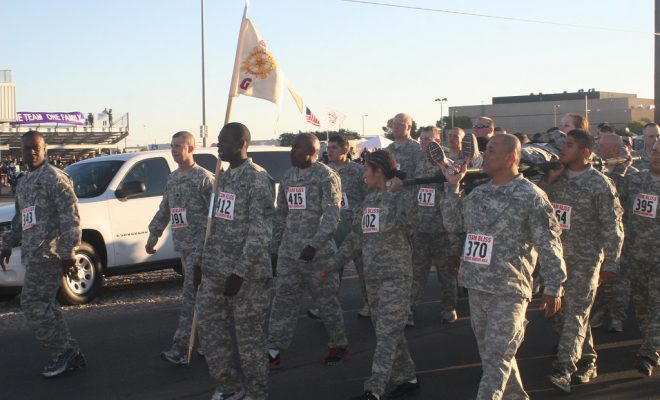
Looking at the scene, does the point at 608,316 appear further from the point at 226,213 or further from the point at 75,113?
the point at 75,113

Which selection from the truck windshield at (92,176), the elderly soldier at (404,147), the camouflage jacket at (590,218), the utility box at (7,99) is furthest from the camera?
the utility box at (7,99)

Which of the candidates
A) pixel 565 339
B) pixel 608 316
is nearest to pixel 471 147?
pixel 565 339

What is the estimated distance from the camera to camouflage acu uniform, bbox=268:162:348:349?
700 centimetres

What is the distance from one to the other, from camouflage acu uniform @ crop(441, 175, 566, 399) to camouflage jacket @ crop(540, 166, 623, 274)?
4.41ft

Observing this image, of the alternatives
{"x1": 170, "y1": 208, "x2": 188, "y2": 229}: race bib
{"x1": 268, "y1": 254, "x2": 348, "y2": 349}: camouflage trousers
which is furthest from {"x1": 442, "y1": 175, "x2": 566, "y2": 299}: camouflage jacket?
{"x1": 170, "y1": 208, "x2": 188, "y2": 229}: race bib

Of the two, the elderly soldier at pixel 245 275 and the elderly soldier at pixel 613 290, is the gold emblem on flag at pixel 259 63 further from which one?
the elderly soldier at pixel 613 290

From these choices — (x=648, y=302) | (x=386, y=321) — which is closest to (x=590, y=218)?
(x=648, y=302)

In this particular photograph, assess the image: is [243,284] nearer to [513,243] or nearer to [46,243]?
[513,243]

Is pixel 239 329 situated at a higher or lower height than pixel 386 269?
lower

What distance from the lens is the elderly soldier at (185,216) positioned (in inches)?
276

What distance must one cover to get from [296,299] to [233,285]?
1.83 meters

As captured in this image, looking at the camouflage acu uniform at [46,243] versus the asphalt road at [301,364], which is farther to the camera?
the camouflage acu uniform at [46,243]

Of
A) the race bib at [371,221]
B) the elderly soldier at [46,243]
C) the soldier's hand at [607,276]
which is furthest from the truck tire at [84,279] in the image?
the soldier's hand at [607,276]

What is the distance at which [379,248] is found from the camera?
228 inches
